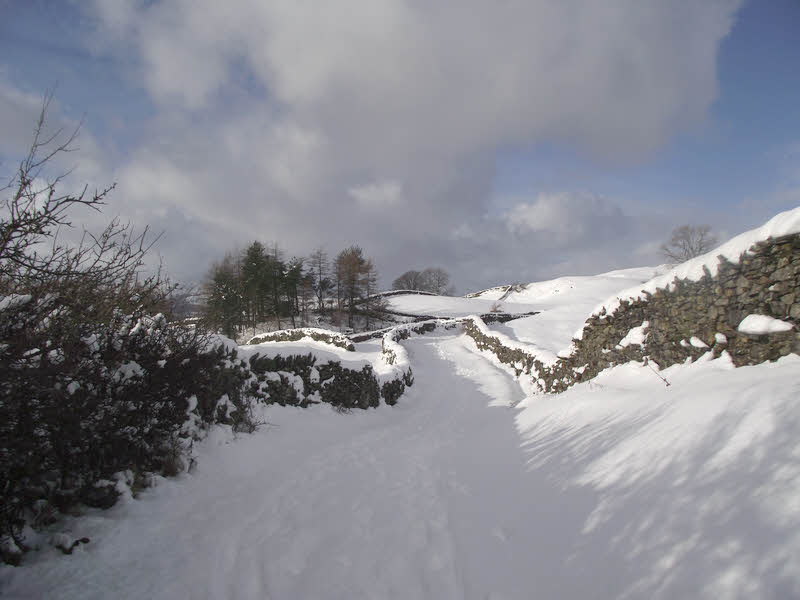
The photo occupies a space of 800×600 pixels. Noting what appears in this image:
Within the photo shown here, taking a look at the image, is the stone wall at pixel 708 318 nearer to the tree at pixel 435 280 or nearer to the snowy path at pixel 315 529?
the snowy path at pixel 315 529

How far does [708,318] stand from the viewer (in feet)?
16.8

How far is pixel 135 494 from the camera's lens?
330 centimetres

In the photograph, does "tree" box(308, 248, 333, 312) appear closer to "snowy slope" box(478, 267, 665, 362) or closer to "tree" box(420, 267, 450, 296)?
"snowy slope" box(478, 267, 665, 362)

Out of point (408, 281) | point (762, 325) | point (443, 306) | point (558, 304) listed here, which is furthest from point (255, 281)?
point (408, 281)

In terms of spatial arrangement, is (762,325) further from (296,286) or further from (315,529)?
(296,286)

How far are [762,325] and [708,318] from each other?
2.91 ft

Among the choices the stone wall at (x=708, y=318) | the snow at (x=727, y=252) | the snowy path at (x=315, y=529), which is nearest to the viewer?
the snowy path at (x=315, y=529)

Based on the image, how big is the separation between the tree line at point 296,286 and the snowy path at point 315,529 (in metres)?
25.5

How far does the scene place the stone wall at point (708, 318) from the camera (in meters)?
4.18

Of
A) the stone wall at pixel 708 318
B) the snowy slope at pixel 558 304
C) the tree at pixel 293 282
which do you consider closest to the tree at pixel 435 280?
the snowy slope at pixel 558 304

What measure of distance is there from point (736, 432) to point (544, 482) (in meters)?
1.68

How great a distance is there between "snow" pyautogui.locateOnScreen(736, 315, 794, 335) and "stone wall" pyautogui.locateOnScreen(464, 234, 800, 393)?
0.05 meters

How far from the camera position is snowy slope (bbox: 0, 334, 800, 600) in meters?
1.98

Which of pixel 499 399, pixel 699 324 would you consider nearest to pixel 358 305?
pixel 499 399
